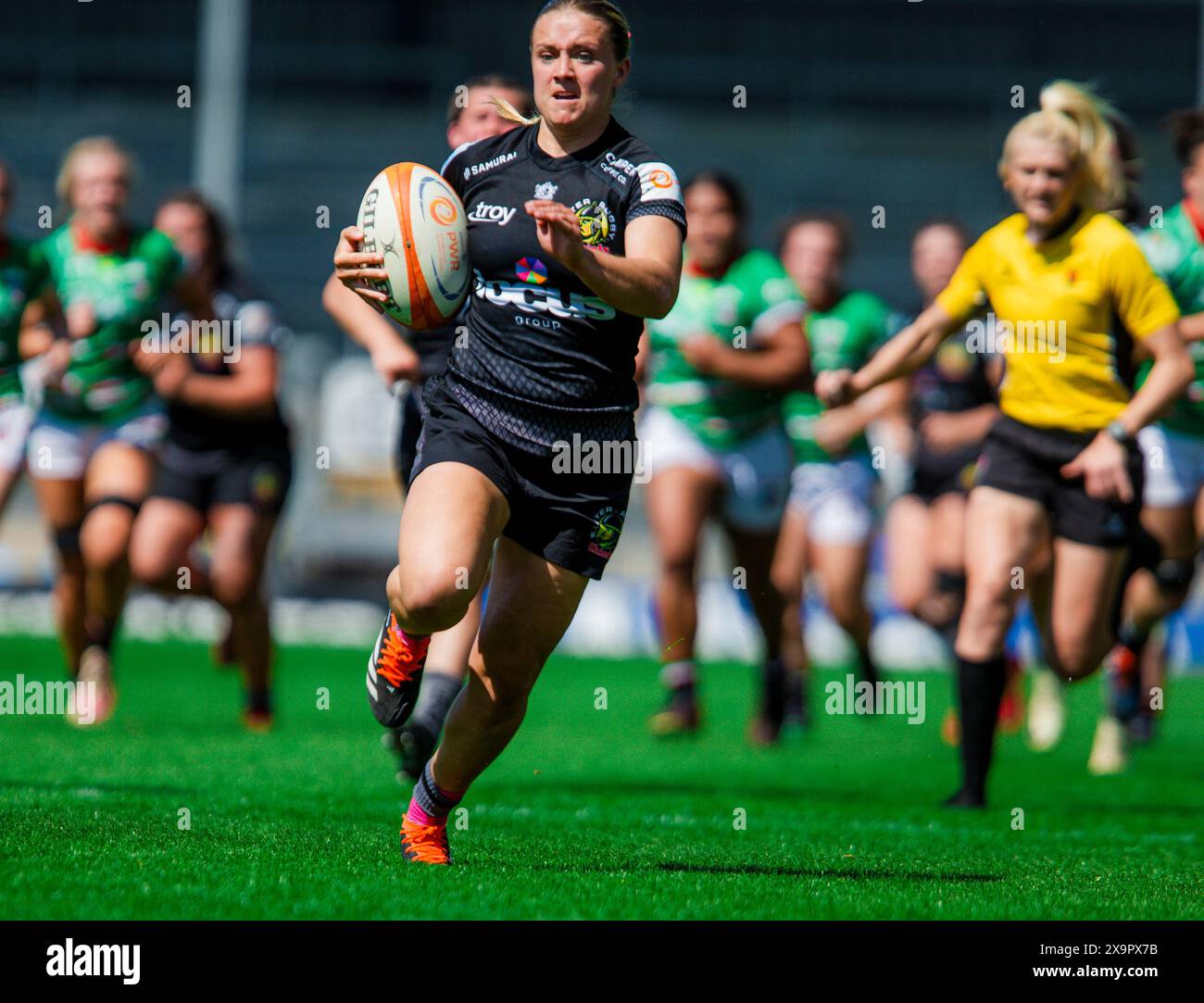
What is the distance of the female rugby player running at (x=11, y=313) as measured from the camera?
9.25 metres

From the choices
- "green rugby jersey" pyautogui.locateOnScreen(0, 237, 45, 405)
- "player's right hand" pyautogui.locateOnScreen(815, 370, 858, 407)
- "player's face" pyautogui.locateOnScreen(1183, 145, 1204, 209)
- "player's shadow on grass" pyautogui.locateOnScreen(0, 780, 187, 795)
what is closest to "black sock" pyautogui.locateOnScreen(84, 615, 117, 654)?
"green rugby jersey" pyautogui.locateOnScreen(0, 237, 45, 405)

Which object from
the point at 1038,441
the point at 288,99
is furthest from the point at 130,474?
the point at 288,99

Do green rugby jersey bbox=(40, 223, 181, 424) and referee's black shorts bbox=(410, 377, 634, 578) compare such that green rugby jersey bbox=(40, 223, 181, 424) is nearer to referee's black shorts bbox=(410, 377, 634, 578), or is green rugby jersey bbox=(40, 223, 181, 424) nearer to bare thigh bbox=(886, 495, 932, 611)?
bare thigh bbox=(886, 495, 932, 611)

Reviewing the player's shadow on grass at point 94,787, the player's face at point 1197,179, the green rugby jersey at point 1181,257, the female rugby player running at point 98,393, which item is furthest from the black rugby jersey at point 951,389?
the player's shadow on grass at point 94,787

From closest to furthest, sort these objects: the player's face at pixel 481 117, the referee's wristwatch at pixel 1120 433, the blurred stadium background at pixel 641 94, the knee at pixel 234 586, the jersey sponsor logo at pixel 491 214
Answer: the jersey sponsor logo at pixel 491 214, the referee's wristwatch at pixel 1120 433, the player's face at pixel 481 117, the knee at pixel 234 586, the blurred stadium background at pixel 641 94

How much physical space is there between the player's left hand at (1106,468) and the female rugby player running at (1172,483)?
203cm

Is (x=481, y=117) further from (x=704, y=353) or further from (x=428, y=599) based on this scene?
(x=428, y=599)

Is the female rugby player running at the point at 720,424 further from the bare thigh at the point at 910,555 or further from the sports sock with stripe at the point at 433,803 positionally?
the sports sock with stripe at the point at 433,803

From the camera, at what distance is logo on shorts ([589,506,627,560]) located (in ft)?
16.7

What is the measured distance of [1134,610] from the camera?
31.3 ft

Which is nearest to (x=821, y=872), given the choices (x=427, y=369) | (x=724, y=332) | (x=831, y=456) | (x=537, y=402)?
(x=537, y=402)

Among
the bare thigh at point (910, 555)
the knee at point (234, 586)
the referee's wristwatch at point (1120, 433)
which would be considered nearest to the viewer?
the referee's wristwatch at point (1120, 433)

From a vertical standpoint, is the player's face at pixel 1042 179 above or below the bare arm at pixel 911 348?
above

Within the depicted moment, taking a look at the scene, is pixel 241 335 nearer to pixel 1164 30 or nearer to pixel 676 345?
pixel 676 345
